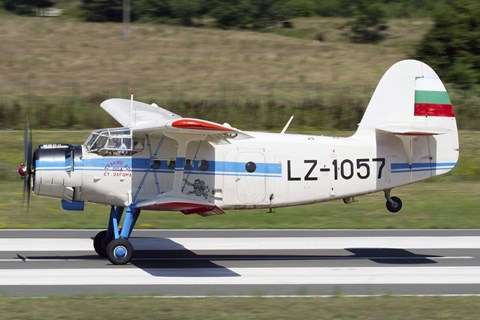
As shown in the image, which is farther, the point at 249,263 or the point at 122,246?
the point at 249,263

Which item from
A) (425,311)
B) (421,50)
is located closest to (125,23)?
(421,50)

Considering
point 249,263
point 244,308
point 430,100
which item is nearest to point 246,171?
point 249,263

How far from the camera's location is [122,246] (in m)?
15.4

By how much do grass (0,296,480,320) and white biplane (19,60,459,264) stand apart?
9.44ft

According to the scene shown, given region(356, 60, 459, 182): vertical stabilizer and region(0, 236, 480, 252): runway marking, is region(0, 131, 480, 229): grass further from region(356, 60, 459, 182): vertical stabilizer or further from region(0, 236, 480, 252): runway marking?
region(356, 60, 459, 182): vertical stabilizer

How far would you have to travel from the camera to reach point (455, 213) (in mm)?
21922

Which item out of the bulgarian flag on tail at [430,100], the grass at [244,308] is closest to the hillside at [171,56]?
the bulgarian flag on tail at [430,100]

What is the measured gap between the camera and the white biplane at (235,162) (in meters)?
15.1

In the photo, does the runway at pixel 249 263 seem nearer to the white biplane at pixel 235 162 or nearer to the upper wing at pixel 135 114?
the white biplane at pixel 235 162

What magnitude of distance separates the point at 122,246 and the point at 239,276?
6.71 feet

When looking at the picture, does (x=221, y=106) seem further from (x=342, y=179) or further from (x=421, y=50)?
(x=342, y=179)

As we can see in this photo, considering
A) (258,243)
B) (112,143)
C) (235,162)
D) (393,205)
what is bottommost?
(258,243)

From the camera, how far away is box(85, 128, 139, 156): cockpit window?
15.3m

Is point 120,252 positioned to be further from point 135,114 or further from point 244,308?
point 244,308
